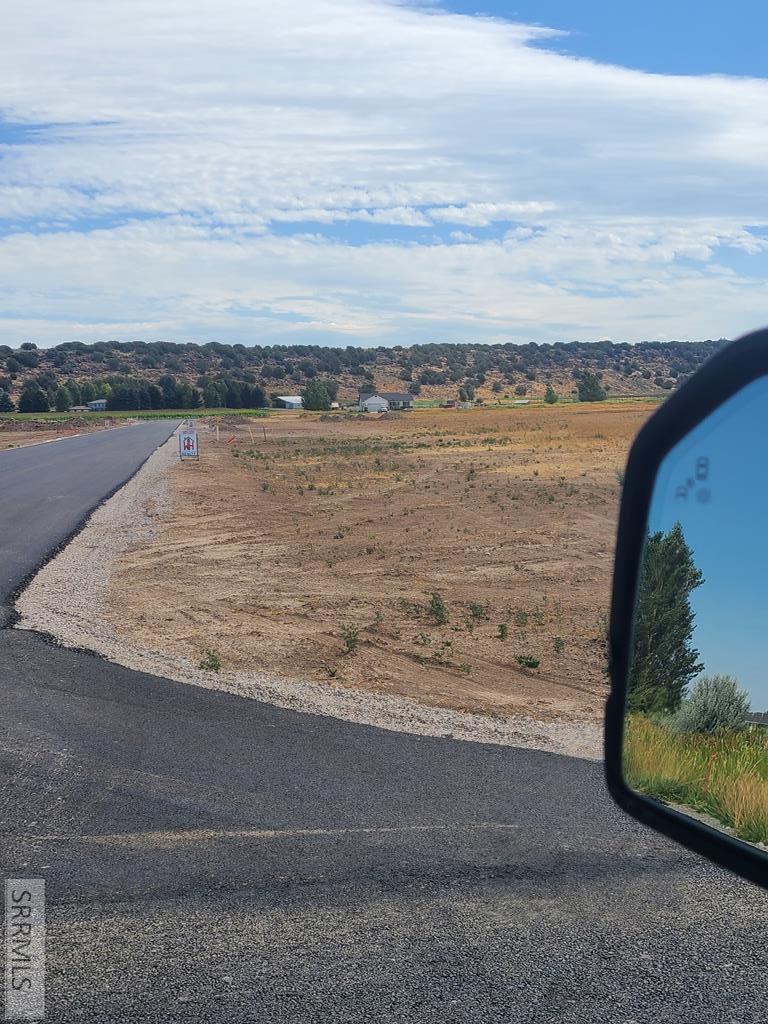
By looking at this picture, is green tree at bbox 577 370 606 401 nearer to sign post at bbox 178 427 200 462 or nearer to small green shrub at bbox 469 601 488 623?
sign post at bbox 178 427 200 462

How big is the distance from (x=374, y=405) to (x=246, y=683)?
136m

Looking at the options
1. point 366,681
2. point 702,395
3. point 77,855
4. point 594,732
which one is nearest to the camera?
point 702,395

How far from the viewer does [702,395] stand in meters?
2.66

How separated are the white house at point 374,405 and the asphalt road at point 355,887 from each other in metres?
134

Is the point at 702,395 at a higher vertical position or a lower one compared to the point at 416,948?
higher

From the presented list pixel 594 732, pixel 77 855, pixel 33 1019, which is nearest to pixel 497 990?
pixel 33 1019

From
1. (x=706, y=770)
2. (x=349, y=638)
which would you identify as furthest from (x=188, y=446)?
(x=706, y=770)

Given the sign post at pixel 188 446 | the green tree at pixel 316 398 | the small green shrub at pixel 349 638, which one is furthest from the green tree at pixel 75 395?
the small green shrub at pixel 349 638

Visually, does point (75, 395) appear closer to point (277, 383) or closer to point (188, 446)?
point (277, 383)

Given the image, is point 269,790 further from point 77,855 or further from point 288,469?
point 288,469

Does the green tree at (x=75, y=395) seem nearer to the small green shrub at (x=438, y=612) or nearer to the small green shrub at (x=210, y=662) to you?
the small green shrub at (x=438, y=612)

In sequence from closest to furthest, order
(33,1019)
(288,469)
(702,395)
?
(702,395) → (33,1019) → (288,469)

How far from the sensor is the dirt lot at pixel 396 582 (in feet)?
39.7

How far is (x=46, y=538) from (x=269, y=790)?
16.7 m
